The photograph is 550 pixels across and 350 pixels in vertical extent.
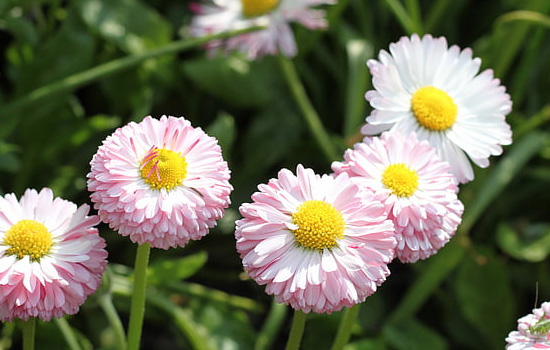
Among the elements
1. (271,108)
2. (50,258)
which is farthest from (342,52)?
(50,258)

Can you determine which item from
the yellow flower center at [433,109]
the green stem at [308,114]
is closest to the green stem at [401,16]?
the green stem at [308,114]

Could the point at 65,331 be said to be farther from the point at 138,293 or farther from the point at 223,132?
the point at 223,132

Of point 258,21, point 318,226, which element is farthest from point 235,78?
point 318,226

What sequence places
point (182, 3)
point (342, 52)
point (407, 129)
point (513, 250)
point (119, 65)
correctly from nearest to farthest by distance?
1. point (407, 129)
2. point (119, 65)
3. point (513, 250)
4. point (342, 52)
5. point (182, 3)

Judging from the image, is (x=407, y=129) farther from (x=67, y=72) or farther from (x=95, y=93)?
(x=95, y=93)

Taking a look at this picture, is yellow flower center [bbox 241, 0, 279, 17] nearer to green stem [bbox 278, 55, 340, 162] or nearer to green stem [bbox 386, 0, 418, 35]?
green stem [bbox 278, 55, 340, 162]

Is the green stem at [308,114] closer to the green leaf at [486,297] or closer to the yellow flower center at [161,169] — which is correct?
the green leaf at [486,297]
